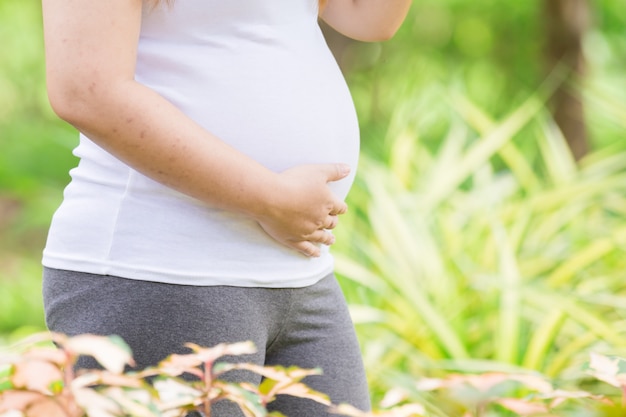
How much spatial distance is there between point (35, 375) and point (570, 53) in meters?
4.27

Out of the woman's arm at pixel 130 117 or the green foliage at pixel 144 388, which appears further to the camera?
the woman's arm at pixel 130 117

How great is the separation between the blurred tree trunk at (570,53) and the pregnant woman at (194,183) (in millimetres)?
3583

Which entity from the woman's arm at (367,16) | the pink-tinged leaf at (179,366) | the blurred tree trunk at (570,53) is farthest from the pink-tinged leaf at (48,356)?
the blurred tree trunk at (570,53)

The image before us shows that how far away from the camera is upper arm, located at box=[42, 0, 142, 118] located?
0.95 metres

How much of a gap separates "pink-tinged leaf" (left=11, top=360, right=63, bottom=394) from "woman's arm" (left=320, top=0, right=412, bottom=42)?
3.04 feet

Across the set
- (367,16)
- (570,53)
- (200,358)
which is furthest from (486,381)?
(570,53)

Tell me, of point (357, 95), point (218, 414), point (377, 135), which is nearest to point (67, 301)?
point (218, 414)

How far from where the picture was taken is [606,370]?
2.81ft

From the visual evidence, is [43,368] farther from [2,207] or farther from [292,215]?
[2,207]

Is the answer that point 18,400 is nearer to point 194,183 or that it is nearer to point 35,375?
point 35,375

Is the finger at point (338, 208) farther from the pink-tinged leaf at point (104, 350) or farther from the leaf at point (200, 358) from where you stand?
the pink-tinged leaf at point (104, 350)

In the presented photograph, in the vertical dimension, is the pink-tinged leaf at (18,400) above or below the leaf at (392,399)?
above

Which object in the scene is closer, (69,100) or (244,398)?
(244,398)

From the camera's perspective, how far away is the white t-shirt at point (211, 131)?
1074mm
